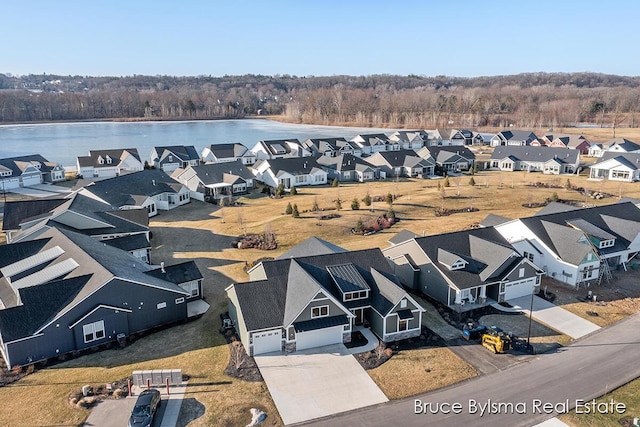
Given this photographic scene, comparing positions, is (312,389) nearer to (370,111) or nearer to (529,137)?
(529,137)

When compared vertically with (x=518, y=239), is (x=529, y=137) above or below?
above

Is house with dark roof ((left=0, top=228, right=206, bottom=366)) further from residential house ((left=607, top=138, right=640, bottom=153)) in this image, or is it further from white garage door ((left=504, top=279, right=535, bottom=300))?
residential house ((left=607, top=138, right=640, bottom=153))

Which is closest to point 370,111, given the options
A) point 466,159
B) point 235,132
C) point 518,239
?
point 235,132

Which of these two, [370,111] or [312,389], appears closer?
[312,389]

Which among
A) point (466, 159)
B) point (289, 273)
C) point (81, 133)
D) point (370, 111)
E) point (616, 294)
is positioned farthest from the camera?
point (370, 111)

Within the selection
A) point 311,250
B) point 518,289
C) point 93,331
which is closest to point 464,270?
point 518,289

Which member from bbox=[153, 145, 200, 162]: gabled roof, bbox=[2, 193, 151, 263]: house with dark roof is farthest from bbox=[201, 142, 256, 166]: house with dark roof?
bbox=[2, 193, 151, 263]: house with dark roof
